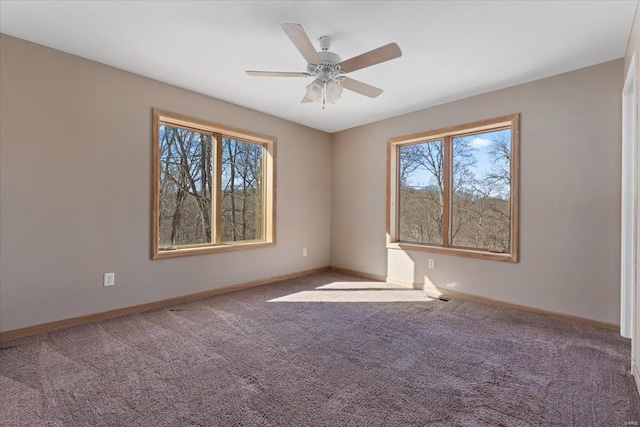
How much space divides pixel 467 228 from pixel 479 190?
51 centimetres

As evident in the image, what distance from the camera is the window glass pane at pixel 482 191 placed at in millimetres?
3590

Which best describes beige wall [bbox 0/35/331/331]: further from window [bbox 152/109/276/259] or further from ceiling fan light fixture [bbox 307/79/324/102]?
ceiling fan light fixture [bbox 307/79/324/102]

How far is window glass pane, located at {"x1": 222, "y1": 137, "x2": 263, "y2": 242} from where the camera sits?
413 centimetres

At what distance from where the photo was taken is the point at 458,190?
4.02m

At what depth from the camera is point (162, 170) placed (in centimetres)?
350

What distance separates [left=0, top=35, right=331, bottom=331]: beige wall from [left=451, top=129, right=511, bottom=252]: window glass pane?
3.21 meters

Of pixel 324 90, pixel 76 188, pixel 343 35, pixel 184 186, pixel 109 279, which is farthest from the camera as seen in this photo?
pixel 184 186

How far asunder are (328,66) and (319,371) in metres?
2.29

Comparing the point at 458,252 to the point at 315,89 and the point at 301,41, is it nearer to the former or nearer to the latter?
the point at 315,89

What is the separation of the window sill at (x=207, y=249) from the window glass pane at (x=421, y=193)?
2.05 meters

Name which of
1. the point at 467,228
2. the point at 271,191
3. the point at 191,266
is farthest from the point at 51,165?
the point at 467,228

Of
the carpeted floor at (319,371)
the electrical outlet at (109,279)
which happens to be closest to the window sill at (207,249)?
the electrical outlet at (109,279)

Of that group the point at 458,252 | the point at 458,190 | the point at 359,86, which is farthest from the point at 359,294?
the point at 359,86

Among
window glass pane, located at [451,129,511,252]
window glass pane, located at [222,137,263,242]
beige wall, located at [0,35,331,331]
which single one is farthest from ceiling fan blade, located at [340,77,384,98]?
window glass pane, located at [222,137,263,242]
